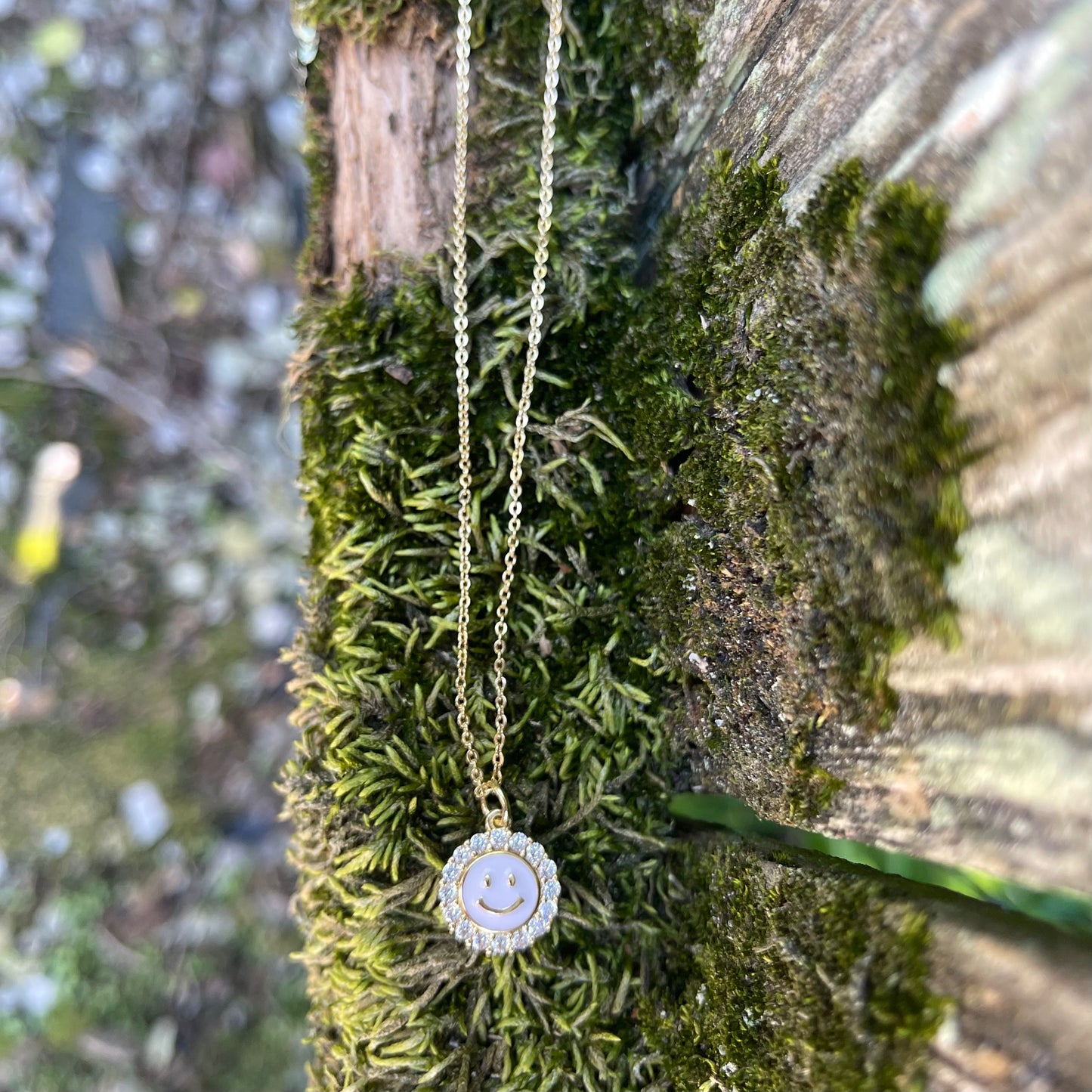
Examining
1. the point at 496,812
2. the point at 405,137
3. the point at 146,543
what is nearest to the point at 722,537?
the point at 496,812

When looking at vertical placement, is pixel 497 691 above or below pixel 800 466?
below

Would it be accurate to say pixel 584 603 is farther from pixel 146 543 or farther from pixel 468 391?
pixel 146 543

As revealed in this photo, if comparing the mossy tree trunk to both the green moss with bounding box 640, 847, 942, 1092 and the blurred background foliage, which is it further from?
the blurred background foliage

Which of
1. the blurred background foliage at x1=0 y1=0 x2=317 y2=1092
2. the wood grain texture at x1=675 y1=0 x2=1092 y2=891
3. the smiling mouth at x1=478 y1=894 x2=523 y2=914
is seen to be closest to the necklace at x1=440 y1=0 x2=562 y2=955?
the smiling mouth at x1=478 y1=894 x2=523 y2=914

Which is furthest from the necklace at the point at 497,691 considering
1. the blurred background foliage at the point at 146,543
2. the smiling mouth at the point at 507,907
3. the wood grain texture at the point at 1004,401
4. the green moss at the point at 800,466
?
the blurred background foliage at the point at 146,543

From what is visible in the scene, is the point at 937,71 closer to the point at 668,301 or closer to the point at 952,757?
the point at 668,301

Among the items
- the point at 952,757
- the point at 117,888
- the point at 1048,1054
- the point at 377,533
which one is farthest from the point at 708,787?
the point at 117,888
